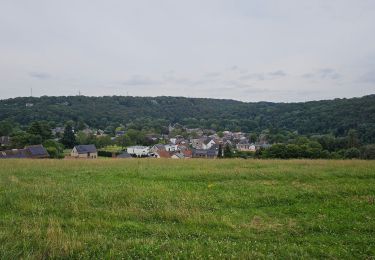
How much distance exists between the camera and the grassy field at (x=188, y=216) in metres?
7.13

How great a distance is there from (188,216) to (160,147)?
298 ft

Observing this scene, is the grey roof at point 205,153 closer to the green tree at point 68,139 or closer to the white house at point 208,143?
the white house at point 208,143

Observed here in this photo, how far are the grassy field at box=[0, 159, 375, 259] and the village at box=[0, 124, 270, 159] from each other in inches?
904

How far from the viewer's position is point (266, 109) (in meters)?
193

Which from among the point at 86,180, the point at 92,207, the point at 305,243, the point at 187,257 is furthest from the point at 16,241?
the point at 86,180

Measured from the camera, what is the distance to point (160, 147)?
328 feet

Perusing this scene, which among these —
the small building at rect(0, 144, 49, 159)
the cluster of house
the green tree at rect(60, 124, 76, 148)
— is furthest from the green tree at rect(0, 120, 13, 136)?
the small building at rect(0, 144, 49, 159)

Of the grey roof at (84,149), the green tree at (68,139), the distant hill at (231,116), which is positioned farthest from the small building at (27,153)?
the distant hill at (231,116)

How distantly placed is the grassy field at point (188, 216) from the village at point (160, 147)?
22964 mm

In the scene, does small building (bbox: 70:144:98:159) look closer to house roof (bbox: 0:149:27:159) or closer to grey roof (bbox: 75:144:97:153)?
grey roof (bbox: 75:144:97:153)

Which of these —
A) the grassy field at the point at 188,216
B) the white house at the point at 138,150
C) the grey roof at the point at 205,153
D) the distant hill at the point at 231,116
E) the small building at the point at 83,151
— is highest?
the distant hill at the point at 231,116

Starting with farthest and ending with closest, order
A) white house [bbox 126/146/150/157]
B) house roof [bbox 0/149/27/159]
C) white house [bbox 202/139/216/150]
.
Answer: white house [bbox 202/139/216/150] < white house [bbox 126/146/150/157] < house roof [bbox 0/149/27/159]

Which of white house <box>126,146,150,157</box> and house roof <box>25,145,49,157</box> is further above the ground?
house roof <box>25,145,49,157</box>

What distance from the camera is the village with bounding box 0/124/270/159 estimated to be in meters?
56.5
